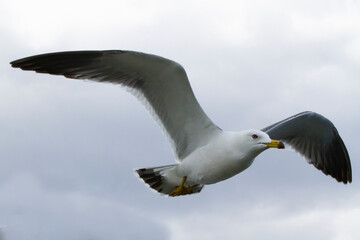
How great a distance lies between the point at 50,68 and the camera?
28.1ft

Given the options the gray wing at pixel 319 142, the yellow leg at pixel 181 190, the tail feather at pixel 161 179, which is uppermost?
the gray wing at pixel 319 142

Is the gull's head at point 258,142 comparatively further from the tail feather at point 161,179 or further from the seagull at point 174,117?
the tail feather at point 161,179

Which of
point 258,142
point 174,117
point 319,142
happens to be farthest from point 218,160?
point 319,142

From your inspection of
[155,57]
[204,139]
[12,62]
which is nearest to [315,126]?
[204,139]

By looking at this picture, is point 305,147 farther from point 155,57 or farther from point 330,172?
point 155,57

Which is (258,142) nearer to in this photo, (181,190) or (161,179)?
(181,190)

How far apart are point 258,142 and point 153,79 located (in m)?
1.82

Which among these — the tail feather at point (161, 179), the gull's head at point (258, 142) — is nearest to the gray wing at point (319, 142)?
the tail feather at point (161, 179)

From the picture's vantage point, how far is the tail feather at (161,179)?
30.9 feet

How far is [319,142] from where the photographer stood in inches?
445

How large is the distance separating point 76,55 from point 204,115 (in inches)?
81.3

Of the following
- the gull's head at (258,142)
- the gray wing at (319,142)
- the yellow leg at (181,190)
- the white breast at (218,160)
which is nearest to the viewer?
the gull's head at (258,142)

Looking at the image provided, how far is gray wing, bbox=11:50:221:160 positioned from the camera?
846 cm

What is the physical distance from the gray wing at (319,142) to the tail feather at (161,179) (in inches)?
92.3
